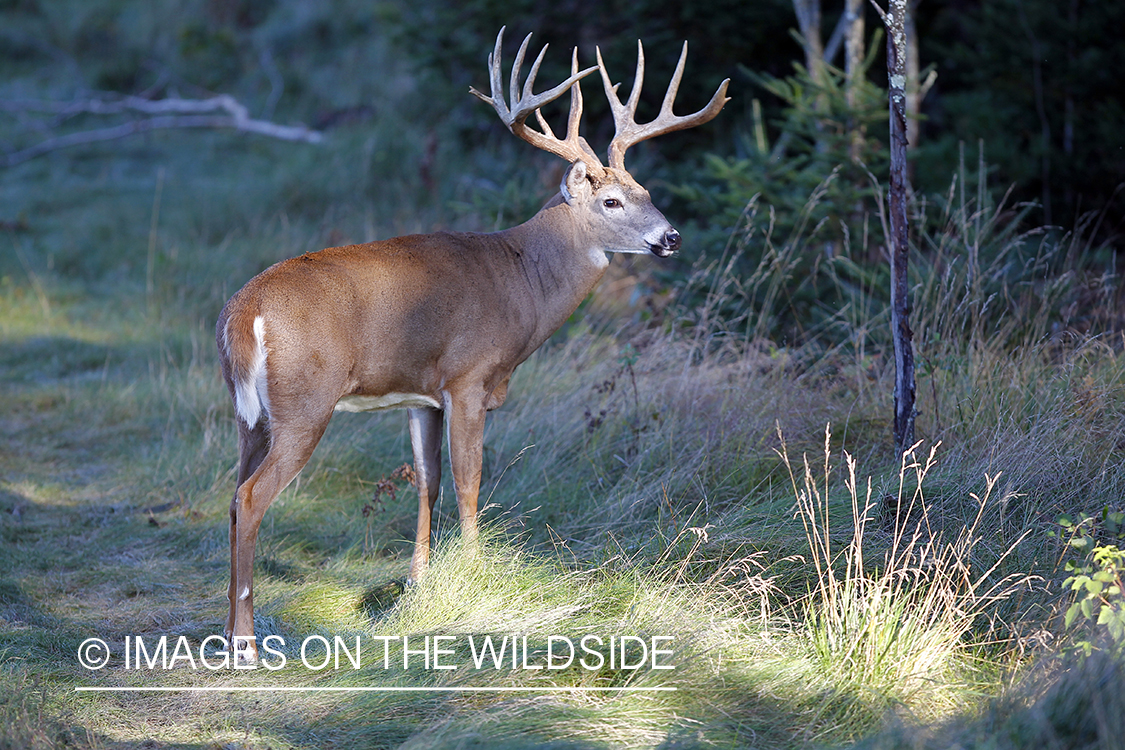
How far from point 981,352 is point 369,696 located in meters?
3.92

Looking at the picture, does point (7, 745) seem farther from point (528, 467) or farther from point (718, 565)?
point (528, 467)

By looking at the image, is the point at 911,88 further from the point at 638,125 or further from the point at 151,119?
the point at 151,119

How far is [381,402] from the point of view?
16.7 feet

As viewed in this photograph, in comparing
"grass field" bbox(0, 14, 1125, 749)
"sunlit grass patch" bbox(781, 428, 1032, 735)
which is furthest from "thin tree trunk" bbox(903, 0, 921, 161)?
"sunlit grass patch" bbox(781, 428, 1032, 735)

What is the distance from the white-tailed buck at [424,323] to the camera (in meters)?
4.55

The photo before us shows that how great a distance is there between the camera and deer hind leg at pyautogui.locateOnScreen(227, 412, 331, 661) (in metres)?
4.48

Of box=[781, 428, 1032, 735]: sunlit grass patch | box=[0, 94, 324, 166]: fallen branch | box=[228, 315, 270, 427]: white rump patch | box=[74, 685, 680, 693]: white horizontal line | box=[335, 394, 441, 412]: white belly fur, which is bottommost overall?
box=[74, 685, 680, 693]: white horizontal line

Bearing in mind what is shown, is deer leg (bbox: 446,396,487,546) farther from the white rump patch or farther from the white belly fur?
the white rump patch

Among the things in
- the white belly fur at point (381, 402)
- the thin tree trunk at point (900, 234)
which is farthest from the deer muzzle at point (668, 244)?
the white belly fur at point (381, 402)

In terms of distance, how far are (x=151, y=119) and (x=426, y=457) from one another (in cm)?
1024

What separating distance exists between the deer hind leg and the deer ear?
178 cm

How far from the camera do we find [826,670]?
12.3ft

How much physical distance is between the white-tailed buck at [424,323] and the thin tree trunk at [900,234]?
0.80m

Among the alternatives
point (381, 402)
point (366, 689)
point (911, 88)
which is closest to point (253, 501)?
point (381, 402)
